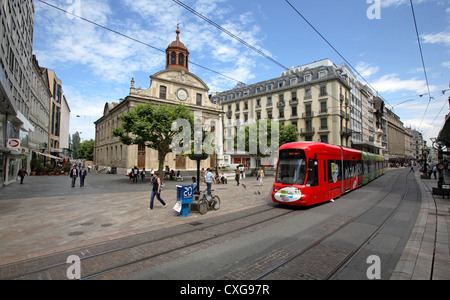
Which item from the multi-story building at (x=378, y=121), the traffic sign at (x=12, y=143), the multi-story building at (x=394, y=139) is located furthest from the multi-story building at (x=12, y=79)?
the multi-story building at (x=394, y=139)

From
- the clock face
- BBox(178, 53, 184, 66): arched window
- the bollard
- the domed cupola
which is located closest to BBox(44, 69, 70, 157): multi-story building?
the domed cupola

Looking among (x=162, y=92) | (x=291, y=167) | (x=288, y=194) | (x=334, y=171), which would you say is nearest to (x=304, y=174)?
(x=291, y=167)

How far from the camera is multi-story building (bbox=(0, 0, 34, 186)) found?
1495 centimetres

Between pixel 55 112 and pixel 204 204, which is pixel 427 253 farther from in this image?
pixel 55 112

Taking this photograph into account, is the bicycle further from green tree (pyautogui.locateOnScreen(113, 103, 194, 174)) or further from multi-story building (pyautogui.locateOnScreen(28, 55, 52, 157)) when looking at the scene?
multi-story building (pyautogui.locateOnScreen(28, 55, 52, 157))

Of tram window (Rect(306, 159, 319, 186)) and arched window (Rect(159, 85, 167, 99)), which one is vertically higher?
arched window (Rect(159, 85, 167, 99))

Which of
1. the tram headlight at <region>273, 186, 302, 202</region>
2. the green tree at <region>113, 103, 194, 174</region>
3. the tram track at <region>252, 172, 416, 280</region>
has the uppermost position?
the green tree at <region>113, 103, 194, 174</region>

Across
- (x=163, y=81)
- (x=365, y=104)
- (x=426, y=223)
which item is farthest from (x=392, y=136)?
(x=426, y=223)

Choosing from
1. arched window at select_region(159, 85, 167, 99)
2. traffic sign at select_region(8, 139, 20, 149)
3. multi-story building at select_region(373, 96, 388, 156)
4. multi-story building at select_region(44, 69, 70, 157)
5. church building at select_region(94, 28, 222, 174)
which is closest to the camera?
traffic sign at select_region(8, 139, 20, 149)

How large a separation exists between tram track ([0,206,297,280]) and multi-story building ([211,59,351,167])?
36808mm

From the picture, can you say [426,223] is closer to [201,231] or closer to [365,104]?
[201,231]

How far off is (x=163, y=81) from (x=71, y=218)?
30.9 meters

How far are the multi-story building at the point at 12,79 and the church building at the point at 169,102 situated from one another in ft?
41.1

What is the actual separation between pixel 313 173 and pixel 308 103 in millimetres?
39039
